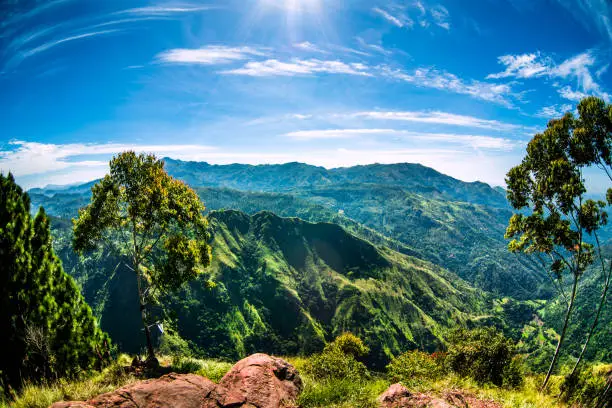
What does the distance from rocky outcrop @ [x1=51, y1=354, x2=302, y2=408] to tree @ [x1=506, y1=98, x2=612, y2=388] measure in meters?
13.8

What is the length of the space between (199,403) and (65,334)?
34.7ft

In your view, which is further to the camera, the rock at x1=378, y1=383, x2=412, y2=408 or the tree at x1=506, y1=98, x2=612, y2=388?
the tree at x1=506, y1=98, x2=612, y2=388

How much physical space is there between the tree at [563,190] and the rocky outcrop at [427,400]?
7577mm

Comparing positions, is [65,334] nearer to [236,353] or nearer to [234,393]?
[234,393]

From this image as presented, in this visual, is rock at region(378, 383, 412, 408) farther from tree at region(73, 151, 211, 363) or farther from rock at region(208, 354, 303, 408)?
tree at region(73, 151, 211, 363)

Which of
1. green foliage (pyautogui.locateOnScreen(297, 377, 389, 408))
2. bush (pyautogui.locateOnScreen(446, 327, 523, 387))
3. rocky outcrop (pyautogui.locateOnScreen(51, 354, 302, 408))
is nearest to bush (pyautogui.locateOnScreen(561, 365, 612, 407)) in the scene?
bush (pyautogui.locateOnScreen(446, 327, 523, 387))

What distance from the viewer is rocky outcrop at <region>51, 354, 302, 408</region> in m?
9.55

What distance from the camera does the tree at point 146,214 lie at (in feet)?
69.5

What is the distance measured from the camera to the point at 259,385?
11445 millimetres

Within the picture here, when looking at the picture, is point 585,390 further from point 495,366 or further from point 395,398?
point 395,398

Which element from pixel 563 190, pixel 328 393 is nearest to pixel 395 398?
pixel 328 393

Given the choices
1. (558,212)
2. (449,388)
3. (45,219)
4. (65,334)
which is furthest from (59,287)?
(558,212)

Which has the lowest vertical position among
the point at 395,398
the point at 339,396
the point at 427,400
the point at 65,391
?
the point at 339,396

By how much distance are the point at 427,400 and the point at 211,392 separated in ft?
24.4
